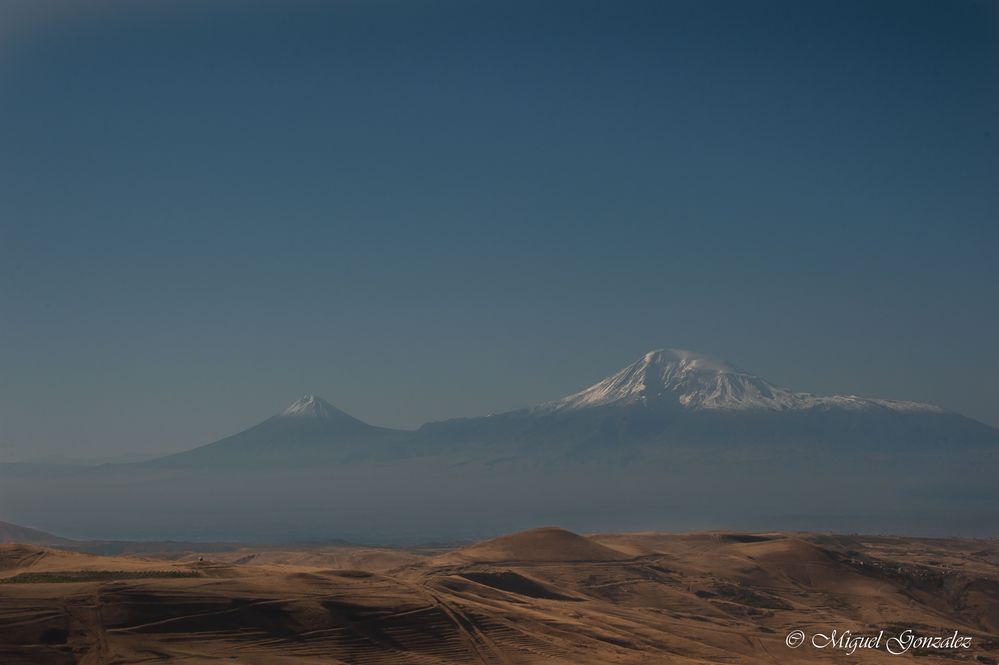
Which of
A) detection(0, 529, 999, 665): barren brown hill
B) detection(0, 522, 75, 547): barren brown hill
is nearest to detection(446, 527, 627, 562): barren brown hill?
detection(0, 529, 999, 665): barren brown hill

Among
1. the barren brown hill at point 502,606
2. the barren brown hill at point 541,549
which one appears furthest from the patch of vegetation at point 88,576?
the barren brown hill at point 541,549

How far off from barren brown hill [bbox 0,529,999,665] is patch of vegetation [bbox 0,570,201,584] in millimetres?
112

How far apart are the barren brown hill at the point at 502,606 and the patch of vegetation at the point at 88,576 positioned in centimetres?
11

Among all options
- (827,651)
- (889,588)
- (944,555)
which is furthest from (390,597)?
(944,555)

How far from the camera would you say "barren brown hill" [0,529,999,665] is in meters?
33.2

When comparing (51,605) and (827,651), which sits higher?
(51,605)

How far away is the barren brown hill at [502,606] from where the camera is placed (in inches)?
1305

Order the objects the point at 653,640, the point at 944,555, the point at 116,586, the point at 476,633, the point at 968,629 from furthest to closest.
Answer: the point at 944,555 < the point at 968,629 < the point at 653,640 < the point at 476,633 < the point at 116,586

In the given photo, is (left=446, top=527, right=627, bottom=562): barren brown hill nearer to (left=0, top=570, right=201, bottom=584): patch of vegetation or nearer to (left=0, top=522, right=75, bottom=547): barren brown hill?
(left=0, top=570, right=201, bottom=584): patch of vegetation

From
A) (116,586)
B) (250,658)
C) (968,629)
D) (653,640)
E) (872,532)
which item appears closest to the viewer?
(250,658)

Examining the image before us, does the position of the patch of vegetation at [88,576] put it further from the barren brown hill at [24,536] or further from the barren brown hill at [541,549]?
the barren brown hill at [24,536]

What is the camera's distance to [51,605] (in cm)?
3303

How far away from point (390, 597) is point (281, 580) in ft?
14.3

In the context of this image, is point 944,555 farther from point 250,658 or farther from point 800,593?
point 250,658
